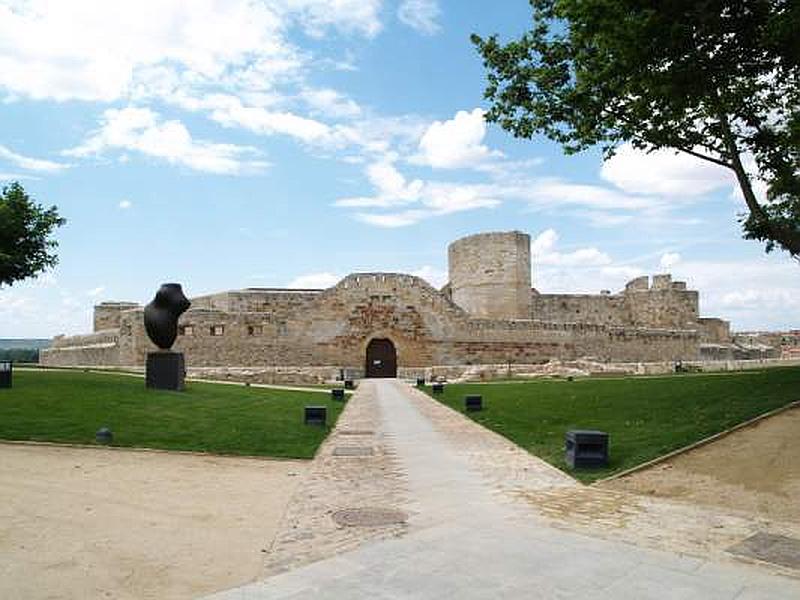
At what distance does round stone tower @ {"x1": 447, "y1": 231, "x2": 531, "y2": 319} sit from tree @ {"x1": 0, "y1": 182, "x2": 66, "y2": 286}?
1062 inches

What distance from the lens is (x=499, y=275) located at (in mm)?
41031

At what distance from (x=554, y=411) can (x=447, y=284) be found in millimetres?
32151

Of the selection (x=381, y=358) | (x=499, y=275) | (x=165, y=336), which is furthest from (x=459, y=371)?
(x=165, y=336)

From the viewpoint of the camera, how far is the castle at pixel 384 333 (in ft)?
106

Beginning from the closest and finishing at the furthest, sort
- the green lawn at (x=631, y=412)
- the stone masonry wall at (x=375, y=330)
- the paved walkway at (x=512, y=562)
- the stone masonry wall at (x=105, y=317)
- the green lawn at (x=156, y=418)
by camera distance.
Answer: the paved walkway at (x=512, y=562) → the green lawn at (x=631, y=412) → the green lawn at (x=156, y=418) → the stone masonry wall at (x=375, y=330) → the stone masonry wall at (x=105, y=317)

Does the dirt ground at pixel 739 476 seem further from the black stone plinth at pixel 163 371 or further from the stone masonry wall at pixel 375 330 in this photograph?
the stone masonry wall at pixel 375 330

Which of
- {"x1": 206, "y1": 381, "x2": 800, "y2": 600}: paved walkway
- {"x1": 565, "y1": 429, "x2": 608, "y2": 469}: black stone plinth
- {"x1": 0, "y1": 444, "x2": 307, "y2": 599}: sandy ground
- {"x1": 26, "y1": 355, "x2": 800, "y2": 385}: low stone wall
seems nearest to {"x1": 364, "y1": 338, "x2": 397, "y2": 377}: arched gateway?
{"x1": 26, "y1": 355, "x2": 800, "y2": 385}: low stone wall

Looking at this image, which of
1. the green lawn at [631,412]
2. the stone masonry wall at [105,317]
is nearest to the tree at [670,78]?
the green lawn at [631,412]

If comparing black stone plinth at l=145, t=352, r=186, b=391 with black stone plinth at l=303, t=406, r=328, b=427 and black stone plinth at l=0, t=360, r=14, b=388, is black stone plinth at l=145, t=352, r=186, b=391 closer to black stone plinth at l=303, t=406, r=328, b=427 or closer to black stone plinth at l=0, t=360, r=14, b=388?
black stone plinth at l=0, t=360, r=14, b=388

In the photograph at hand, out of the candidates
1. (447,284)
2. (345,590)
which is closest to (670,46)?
(345,590)

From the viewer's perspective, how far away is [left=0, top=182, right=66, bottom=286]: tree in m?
17.8

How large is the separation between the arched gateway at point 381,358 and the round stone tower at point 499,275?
8.42 m

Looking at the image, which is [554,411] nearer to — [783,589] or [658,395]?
[658,395]

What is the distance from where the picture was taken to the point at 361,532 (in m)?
5.99
